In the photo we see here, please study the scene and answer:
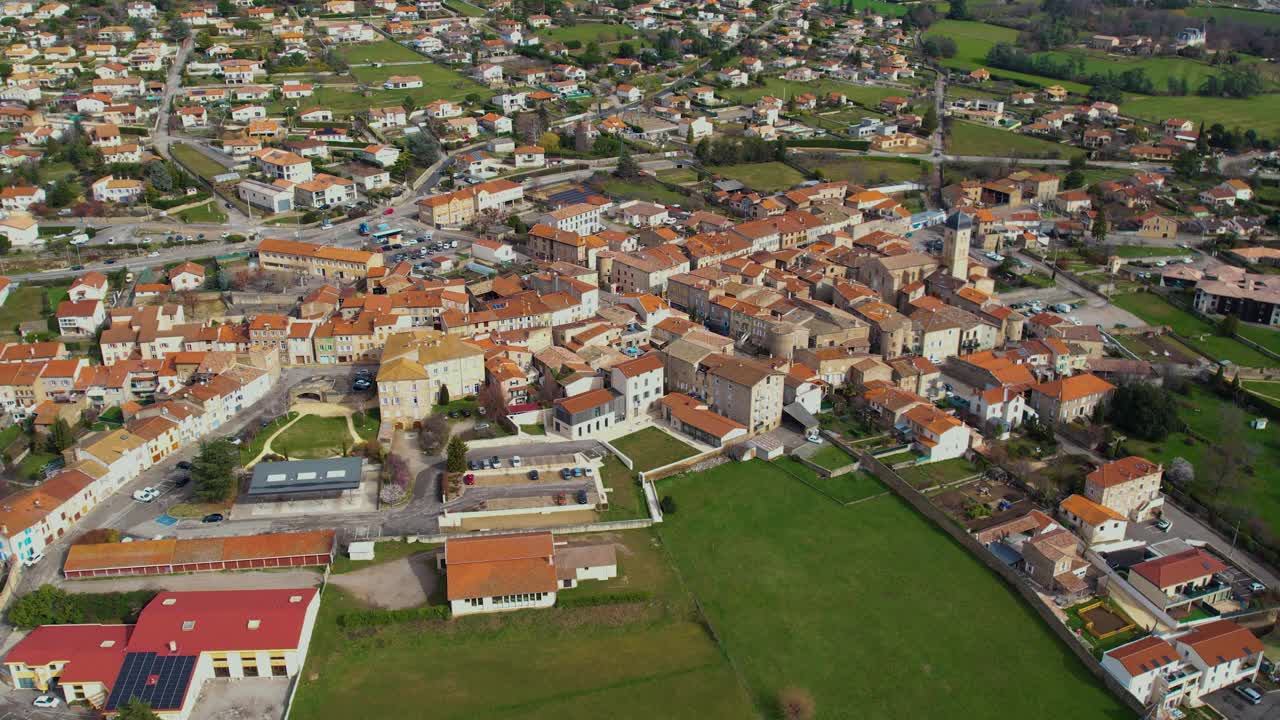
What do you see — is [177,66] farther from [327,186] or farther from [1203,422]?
[1203,422]

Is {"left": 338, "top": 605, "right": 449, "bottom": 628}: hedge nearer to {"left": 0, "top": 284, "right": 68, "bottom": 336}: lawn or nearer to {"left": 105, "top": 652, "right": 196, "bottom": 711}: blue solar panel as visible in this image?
{"left": 105, "top": 652, "right": 196, "bottom": 711}: blue solar panel

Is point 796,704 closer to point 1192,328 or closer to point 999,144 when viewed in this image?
point 1192,328

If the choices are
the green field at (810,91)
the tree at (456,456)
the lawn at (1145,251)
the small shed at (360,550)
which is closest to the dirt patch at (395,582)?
the small shed at (360,550)

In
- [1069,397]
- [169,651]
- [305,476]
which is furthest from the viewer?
[1069,397]

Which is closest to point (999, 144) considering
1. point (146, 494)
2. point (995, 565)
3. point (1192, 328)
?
point (1192, 328)

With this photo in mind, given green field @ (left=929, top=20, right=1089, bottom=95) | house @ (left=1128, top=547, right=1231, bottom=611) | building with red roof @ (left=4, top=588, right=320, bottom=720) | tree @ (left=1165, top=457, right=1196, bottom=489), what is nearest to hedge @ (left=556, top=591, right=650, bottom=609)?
building with red roof @ (left=4, top=588, right=320, bottom=720)

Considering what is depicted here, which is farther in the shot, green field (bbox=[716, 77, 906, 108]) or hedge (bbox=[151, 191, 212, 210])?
green field (bbox=[716, 77, 906, 108])
